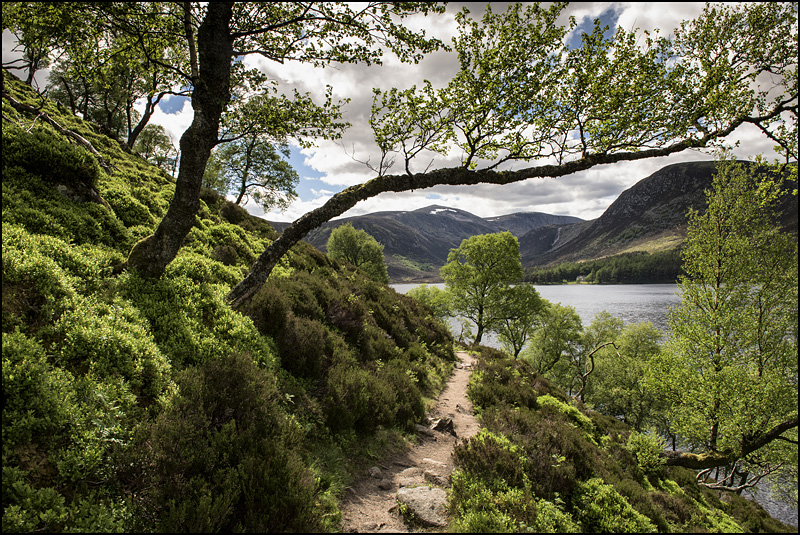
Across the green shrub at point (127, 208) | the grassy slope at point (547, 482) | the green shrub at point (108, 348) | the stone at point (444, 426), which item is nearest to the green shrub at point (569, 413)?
the grassy slope at point (547, 482)

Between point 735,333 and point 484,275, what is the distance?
17209 millimetres

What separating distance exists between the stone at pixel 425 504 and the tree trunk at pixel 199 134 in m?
6.89

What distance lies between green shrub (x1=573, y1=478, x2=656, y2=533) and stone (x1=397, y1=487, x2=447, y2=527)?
9.02 feet

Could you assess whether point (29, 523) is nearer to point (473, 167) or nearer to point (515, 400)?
point (473, 167)

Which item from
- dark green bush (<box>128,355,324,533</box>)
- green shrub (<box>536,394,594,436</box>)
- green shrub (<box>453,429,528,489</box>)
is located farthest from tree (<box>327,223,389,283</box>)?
dark green bush (<box>128,355,324,533</box>)

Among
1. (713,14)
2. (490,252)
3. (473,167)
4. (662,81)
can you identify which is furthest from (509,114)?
(490,252)

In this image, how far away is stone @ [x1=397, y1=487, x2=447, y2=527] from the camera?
14.9ft

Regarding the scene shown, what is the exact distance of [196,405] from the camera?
4293 millimetres

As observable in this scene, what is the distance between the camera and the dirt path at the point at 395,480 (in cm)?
445

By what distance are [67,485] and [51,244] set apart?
5054 mm

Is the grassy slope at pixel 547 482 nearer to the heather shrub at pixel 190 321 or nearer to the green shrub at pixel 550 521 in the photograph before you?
the green shrub at pixel 550 521

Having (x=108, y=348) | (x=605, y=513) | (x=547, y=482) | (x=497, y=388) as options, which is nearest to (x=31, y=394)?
(x=108, y=348)

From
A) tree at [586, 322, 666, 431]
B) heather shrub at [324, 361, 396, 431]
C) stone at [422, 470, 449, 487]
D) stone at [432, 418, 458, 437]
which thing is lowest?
tree at [586, 322, 666, 431]

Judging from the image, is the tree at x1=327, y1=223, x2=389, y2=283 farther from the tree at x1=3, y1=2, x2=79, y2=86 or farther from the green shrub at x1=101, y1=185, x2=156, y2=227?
the tree at x1=3, y1=2, x2=79, y2=86
